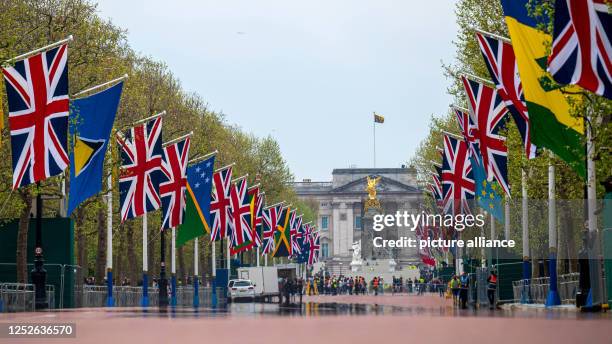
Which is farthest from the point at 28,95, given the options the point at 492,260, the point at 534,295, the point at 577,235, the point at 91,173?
the point at 577,235

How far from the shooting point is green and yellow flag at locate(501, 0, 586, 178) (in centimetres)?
2858

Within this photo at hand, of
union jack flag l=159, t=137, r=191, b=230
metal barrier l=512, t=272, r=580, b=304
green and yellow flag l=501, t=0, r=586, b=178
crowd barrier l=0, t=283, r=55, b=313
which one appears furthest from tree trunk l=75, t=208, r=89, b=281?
green and yellow flag l=501, t=0, r=586, b=178

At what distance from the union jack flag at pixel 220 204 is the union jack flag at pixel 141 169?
41.3ft

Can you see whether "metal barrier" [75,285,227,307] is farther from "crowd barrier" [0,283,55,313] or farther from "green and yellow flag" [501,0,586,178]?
"green and yellow flag" [501,0,586,178]

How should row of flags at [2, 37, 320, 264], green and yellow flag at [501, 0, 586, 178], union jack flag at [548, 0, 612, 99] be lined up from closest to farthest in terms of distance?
union jack flag at [548, 0, 612, 99] → green and yellow flag at [501, 0, 586, 178] → row of flags at [2, 37, 320, 264]

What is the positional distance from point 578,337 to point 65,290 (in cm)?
3213

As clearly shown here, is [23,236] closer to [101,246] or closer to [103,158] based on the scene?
[103,158]

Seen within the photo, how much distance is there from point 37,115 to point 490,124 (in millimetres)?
13835

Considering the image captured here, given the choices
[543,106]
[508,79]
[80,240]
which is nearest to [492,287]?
[508,79]

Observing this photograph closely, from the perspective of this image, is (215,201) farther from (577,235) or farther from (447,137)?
(577,235)

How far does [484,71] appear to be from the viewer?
52.9 m

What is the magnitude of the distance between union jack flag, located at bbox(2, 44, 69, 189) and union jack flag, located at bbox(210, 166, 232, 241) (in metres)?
25.6

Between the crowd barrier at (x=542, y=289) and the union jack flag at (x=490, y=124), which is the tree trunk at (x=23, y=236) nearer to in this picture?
the union jack flag at (x=490, y=124)

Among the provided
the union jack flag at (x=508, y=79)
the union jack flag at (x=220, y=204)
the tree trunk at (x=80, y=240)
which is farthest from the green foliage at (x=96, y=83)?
the union jack flag at (x=508, y=79)
